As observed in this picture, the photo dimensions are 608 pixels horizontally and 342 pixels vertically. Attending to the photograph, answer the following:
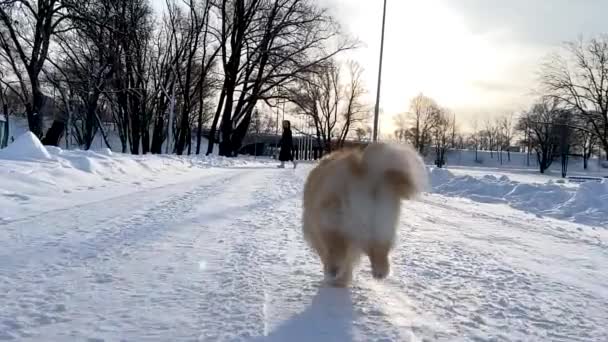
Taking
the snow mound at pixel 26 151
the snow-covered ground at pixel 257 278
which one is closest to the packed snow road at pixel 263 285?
the snow-covered ground at pixel 257 278

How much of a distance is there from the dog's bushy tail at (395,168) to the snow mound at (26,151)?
408 inches

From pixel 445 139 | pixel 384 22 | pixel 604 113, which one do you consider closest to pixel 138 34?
pixel 384 22

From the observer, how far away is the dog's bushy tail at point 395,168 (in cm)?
362

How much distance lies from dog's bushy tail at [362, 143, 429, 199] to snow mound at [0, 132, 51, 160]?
34.0 feet

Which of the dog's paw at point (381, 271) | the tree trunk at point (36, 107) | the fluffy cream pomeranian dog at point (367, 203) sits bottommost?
the dog's paw at point (381, 271)

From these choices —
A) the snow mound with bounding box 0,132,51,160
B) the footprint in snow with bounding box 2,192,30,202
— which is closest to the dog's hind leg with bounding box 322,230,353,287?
the footprint in snow with bounding box 2,192,30,202

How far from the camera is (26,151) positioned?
1197cm

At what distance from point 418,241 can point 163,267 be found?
10.5ft

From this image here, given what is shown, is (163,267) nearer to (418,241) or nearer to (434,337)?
(434,337)

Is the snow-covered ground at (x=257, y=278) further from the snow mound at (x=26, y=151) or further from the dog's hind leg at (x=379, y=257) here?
the snow mound at (x=26, y=151)

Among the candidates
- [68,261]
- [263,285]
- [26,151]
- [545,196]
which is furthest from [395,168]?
[26,151]

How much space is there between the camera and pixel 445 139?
9662 centimetres

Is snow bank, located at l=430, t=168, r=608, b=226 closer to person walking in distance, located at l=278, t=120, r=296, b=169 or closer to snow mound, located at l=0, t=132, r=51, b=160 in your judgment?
person walking in distance, located at l=278, t=120, r=296, b=169

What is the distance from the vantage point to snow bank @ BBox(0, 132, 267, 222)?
25.0 feet
